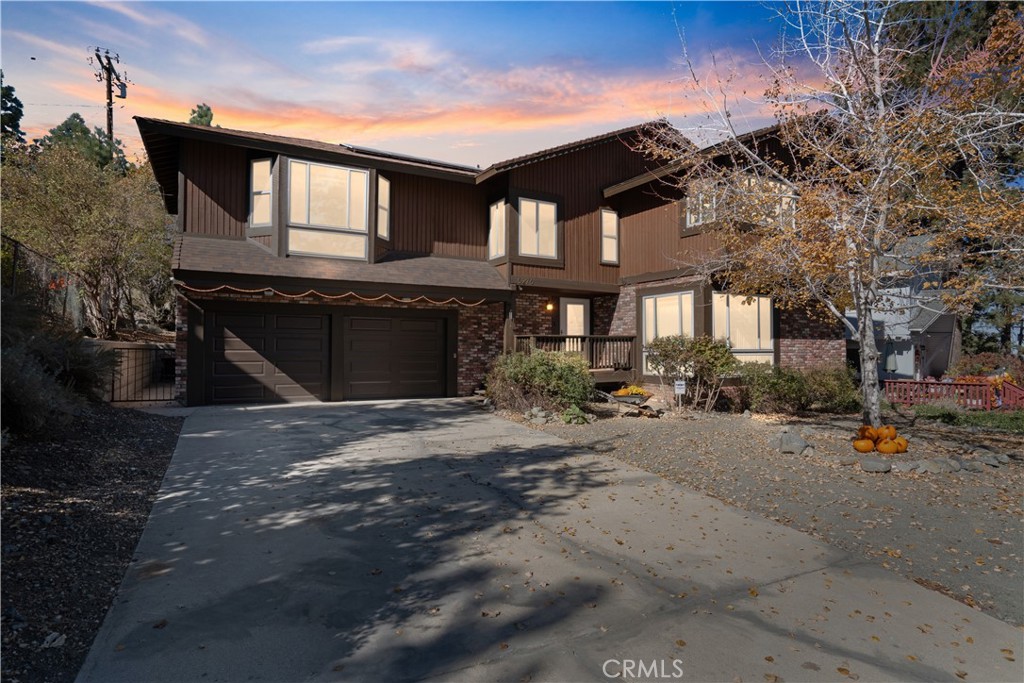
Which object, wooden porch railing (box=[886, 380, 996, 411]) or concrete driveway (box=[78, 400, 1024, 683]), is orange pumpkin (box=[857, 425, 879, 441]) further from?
wooden porch railing (box=[886, 380, 996, 411])

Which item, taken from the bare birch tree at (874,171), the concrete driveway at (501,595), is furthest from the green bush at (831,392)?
the concrete driveway at (501,595)

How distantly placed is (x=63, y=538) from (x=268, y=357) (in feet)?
31.0

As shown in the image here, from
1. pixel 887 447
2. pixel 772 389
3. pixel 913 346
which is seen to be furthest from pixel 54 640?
pixel 913 346

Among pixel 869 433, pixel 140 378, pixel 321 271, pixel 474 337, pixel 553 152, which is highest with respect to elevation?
pixel 553 152

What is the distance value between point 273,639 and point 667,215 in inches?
540

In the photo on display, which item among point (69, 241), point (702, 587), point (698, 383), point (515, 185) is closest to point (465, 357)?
point (515, 185)

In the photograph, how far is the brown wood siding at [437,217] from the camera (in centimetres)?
1455

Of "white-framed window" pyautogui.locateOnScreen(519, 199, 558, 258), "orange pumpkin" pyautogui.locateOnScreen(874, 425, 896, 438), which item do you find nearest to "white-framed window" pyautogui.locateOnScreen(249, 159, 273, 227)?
"white-framed window" pyautogui.locateOnScreen(519, 199, 558, 258)

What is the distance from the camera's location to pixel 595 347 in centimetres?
1435

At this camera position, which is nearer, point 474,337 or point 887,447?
point 887,447

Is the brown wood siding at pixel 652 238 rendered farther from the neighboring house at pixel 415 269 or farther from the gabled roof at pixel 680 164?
the gabled roof at pixel 680 164

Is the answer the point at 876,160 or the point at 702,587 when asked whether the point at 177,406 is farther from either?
the point at 876,160

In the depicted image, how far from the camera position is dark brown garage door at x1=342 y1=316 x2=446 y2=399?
1378 centimetres

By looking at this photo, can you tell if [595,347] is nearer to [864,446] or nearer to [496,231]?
[496,231]
